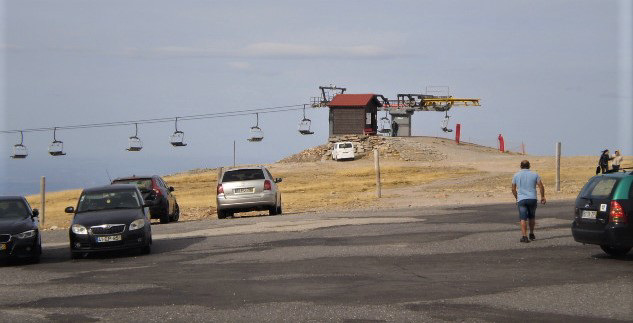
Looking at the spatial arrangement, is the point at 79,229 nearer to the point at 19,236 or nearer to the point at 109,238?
the point at 109,238

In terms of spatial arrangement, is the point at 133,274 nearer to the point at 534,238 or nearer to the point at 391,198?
the point at 534,238

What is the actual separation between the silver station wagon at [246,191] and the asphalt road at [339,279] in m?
5.06

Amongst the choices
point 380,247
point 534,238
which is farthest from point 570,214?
point 380,247

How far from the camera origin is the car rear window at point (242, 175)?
1199 inches

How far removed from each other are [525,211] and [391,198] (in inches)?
765

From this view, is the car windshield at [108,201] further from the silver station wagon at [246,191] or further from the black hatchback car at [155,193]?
the silver station wagon at [246,191]

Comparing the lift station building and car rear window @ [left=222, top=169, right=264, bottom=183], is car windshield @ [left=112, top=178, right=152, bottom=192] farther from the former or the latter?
the lift station building

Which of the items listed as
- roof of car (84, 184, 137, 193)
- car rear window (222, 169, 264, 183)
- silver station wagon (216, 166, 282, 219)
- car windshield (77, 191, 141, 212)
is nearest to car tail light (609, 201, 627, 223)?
car windshield (77, 191, 141, 212)

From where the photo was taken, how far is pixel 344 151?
76.9m

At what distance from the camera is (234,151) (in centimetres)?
7438

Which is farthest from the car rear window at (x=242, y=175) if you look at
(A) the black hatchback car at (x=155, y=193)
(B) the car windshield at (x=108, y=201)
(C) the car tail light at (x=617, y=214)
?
(C) the car tail light at (x=617, y=214)

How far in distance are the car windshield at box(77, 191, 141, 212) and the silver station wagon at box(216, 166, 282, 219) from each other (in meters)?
8.15

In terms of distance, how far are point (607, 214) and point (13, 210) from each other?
39.6ft

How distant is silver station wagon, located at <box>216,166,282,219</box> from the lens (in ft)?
99.0
